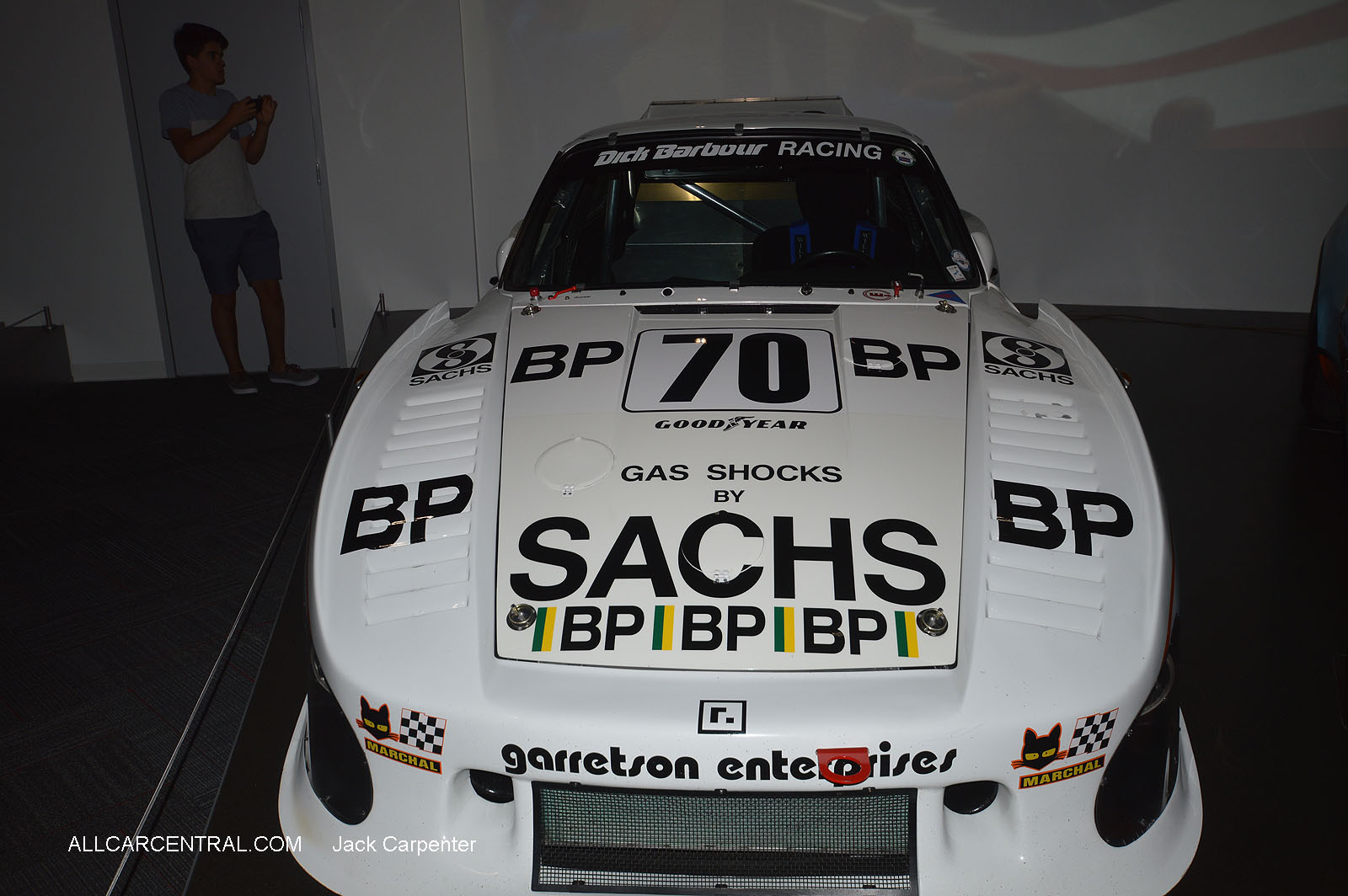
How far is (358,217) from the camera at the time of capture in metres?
5.75

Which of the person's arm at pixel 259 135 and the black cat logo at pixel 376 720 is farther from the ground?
the person's arm at pixel 259 135

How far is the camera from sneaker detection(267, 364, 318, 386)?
5277 mm

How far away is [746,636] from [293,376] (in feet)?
14.4

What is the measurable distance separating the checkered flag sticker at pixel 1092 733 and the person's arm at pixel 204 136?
15.4 feet

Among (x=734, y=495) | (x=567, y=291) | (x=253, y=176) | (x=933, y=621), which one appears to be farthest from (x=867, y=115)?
(x=933, y=621)

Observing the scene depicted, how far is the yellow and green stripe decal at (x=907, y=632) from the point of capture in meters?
1.50

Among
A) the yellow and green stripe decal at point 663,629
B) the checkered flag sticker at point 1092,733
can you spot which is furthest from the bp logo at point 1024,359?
the yellow and green stripe decal at point 663,629

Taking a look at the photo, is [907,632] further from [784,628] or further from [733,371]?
[733,371]

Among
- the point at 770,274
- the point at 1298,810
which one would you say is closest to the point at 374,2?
the point at 770,274

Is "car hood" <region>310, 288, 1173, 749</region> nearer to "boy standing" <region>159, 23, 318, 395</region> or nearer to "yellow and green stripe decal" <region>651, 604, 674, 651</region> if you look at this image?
"yellow and green stripe decal" <region>651, 604, 674, 651</region>

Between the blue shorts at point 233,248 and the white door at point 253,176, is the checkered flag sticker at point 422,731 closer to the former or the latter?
the blue shorts at point 233,248

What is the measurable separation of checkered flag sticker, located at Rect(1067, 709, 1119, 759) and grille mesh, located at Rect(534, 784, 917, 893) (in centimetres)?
26

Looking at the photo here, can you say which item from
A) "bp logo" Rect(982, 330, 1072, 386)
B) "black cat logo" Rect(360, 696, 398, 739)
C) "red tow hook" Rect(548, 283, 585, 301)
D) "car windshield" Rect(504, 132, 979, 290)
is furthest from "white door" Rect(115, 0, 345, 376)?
"black cat logo" Rect(360, 696, 398, 739)

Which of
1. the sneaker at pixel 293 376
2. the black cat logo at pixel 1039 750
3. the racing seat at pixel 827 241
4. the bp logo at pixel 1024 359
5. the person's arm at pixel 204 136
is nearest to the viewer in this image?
the black cat logo at pixel 1039 750
